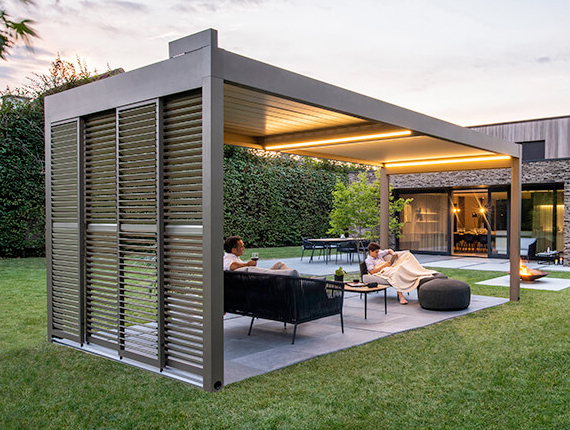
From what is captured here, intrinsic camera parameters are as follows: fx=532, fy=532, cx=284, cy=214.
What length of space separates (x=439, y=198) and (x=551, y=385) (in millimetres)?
15877

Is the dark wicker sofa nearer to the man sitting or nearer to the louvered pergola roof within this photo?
the man sitting

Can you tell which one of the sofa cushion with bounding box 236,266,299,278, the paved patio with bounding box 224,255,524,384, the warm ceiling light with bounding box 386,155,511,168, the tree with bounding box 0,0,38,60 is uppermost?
the warm ceiling light with bounding box 386,155,511,168

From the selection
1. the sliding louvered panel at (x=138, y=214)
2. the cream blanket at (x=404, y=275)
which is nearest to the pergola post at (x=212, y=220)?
the sliding louvered panel at (x=138, y=214)

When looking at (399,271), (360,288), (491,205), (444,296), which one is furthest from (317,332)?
(491,205)

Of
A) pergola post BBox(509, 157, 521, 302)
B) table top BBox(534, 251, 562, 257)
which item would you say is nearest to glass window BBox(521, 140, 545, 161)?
table top BBox(534, 251, 562, 257)

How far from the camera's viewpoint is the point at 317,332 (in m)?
6.76

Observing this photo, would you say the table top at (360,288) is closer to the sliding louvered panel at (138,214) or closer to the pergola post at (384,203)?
the sliding louvered panel at (138,214)

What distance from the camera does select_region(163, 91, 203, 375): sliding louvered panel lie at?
4.64 meters

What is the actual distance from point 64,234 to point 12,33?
4138 mm

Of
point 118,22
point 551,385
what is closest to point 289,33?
point 118,22

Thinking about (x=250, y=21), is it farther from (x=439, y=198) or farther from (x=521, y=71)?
(x=439, y=198)

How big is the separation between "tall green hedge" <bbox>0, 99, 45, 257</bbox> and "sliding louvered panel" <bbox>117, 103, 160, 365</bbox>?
38.6 ft

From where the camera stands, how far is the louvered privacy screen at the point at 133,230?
4.73 m

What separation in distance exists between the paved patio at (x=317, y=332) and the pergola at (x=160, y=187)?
0.85m
